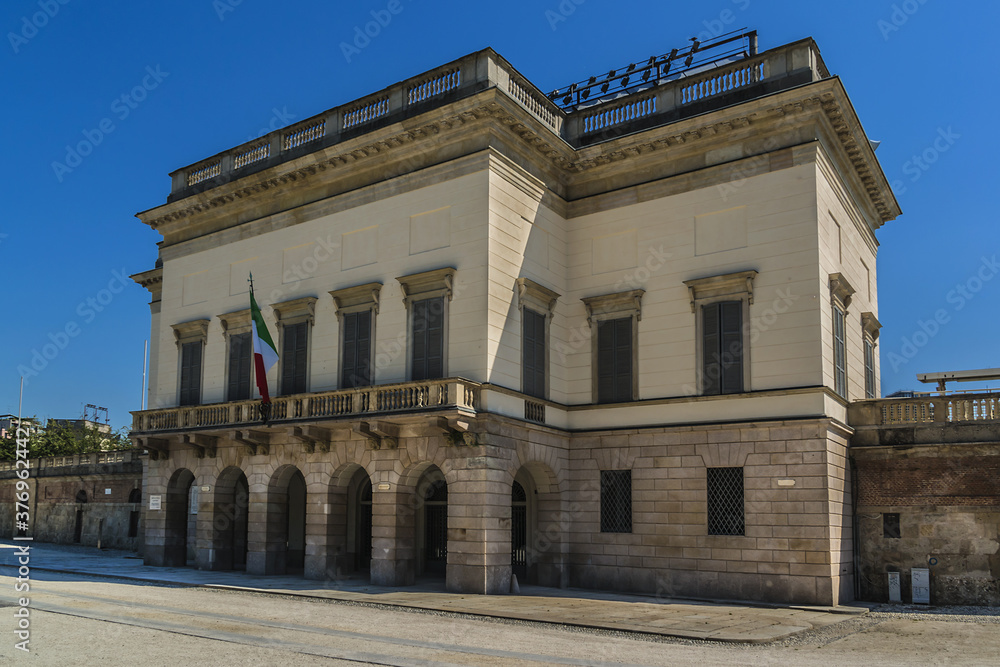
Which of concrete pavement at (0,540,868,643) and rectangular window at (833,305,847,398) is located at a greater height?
rectangular window at (833,305,847,398)

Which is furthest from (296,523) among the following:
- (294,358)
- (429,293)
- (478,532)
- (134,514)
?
(134,514)

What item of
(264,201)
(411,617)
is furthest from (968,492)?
(264,201)

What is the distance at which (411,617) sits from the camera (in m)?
19.2

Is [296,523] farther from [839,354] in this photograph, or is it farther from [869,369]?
[869,369]

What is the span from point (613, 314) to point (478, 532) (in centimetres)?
796

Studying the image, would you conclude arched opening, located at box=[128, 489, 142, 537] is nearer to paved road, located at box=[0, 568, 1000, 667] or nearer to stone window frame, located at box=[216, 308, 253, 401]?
stone window frame, located at box=[216, 308, 253, 401]

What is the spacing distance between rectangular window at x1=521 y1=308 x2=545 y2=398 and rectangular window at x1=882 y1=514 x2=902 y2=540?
402 inches

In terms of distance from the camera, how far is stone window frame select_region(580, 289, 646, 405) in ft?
86.5

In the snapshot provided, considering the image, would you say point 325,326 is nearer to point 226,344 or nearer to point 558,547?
point 226,344

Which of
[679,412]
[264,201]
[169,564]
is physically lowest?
[169,564]

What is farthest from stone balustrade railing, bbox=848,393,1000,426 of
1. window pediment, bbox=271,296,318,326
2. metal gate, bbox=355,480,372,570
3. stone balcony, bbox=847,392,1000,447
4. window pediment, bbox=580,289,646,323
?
window pediment, bbox=271,296,318,326

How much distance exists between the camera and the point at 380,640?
1566 centimetres

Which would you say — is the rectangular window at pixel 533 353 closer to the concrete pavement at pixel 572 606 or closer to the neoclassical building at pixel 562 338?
the neoclassical building at pixel 562 338

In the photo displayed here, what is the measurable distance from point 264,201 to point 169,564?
44.1 feet
